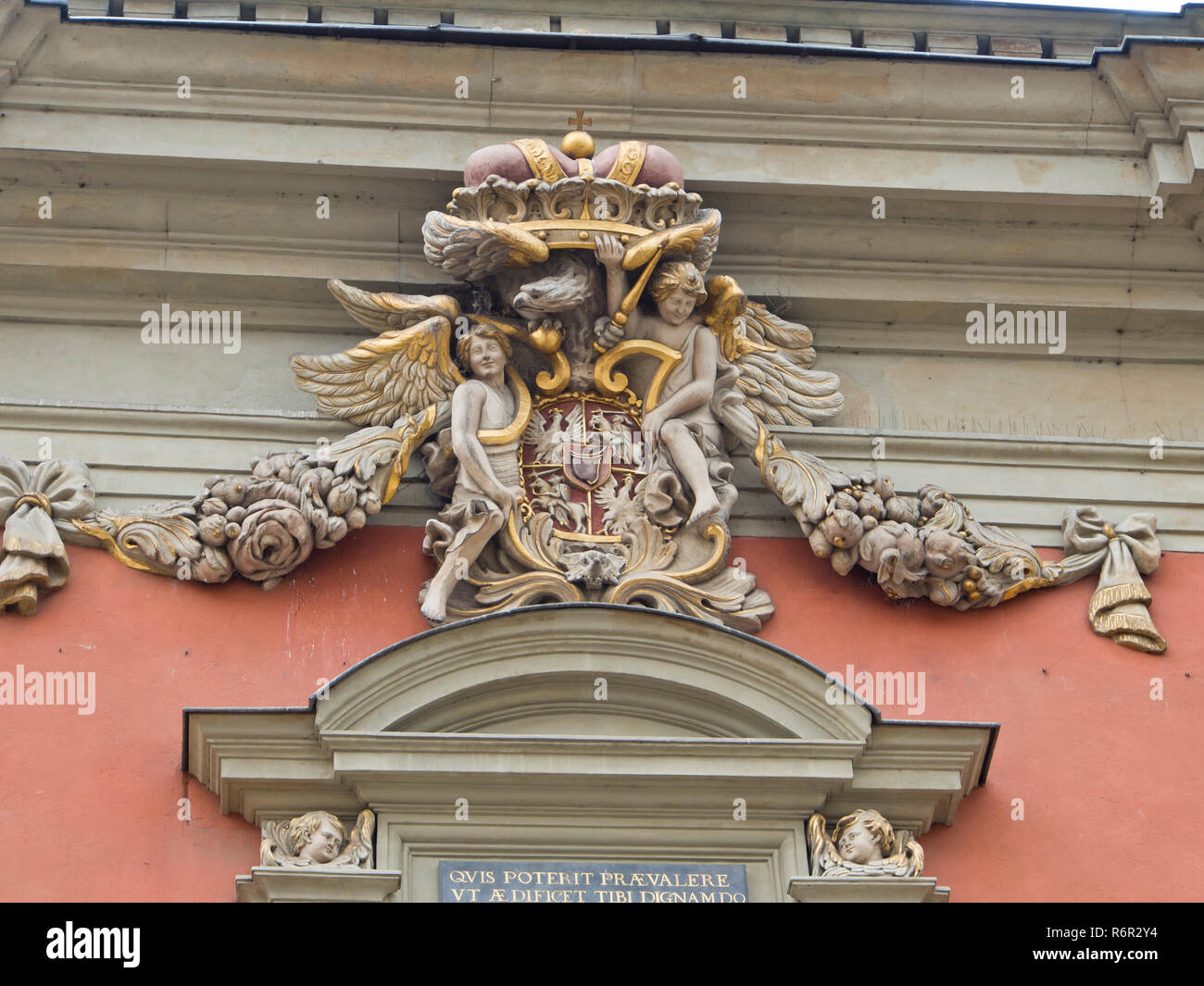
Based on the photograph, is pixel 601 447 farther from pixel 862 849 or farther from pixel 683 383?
pixel 862 849

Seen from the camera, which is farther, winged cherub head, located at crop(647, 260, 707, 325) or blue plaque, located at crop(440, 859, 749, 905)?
winged cherub head, located at crop(647, 260, 707, 325)

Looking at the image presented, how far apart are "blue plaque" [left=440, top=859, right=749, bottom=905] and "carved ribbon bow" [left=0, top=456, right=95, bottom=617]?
65.1 inches

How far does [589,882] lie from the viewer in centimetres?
816

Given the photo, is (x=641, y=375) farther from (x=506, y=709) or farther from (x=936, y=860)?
(x=936, y=860)

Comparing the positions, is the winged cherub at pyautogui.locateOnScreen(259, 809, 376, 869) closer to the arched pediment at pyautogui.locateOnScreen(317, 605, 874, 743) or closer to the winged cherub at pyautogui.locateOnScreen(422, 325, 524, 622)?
the arched pediment at pyautogui.locateOnScreen(317, 605, 874, 743)

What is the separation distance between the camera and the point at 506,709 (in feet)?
27.7

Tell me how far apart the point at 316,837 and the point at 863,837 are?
166 centimetres

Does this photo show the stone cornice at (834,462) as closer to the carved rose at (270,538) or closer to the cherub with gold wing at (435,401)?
the cherub with gold wing at (435,401)

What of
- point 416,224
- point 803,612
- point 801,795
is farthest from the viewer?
point 416,224

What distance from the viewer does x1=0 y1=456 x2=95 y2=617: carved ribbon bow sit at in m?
8.62

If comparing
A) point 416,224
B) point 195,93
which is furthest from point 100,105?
point 416,224

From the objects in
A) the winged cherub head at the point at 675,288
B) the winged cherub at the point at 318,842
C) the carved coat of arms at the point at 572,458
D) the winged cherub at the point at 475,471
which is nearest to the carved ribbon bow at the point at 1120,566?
the carved coat of arms at the point at 572,458

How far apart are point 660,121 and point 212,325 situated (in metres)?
1.77

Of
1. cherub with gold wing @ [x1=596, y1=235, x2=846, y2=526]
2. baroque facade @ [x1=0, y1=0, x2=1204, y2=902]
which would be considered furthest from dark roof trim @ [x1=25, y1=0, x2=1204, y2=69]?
cherub with gold wing @ [x1=596, y1=235, x2=846, y2=526]
